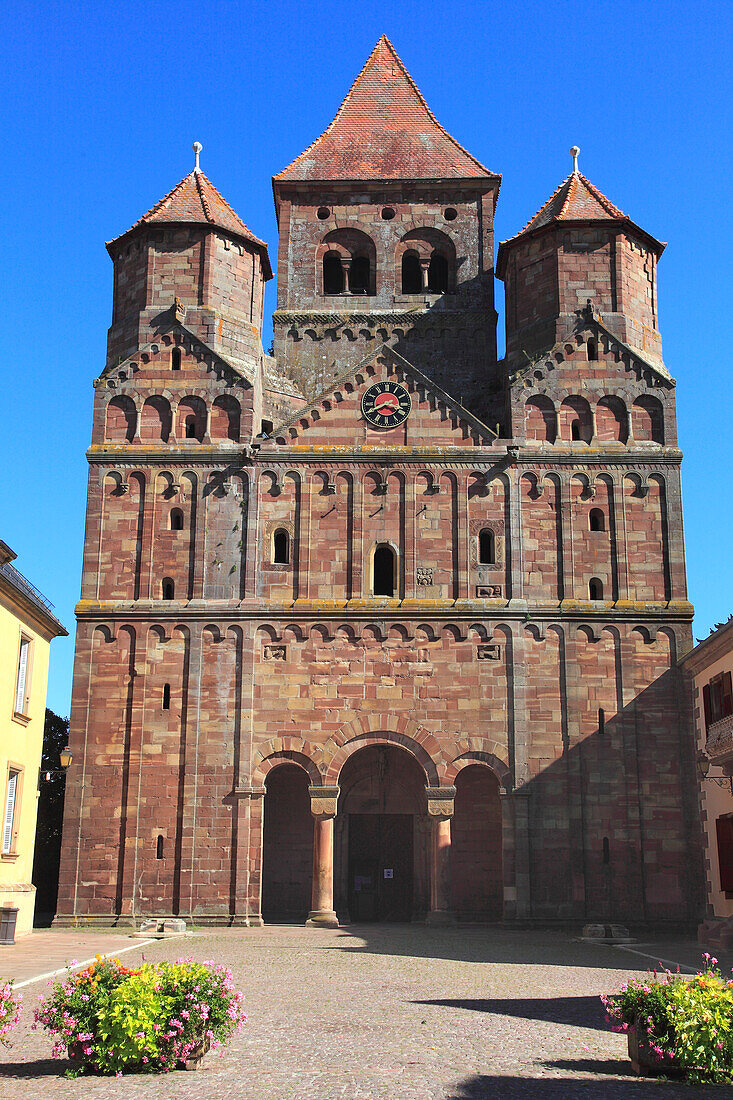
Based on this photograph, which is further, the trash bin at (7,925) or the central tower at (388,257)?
the central tower at (388,257)

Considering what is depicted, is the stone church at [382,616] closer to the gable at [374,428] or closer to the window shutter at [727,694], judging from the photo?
the gable at [374,428]

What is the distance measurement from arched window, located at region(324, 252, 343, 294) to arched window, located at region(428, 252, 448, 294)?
3.49 metres

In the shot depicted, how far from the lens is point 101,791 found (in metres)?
36.2

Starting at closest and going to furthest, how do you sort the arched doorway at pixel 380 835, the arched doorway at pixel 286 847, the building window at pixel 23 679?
the building window at pixel 23 679, the arched doorway at pixel 286 847, the arched doorway at pixel 380 835

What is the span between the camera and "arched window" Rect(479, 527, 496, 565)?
3847 cm

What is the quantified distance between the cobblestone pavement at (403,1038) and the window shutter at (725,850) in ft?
23.0

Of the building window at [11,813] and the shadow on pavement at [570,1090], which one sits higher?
the building window at [11,813]

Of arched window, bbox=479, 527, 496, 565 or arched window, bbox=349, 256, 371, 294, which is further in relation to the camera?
arched window, bbox=349, 256, 371, 294

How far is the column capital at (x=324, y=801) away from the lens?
118ft

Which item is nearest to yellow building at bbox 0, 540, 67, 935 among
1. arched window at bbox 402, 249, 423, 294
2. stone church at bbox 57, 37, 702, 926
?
stone church at bbox 57, 37, 702, 926

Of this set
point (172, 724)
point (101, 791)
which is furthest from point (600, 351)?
point (101, 791)

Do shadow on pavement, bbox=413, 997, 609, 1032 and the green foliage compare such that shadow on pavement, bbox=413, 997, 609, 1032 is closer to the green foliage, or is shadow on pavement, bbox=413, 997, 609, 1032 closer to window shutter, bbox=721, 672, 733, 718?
the green foliage

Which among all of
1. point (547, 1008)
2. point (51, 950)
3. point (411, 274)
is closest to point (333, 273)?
point (411, 274)

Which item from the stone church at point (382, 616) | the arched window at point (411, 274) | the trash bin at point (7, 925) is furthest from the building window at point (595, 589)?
the trash bin at point (7, 925)
